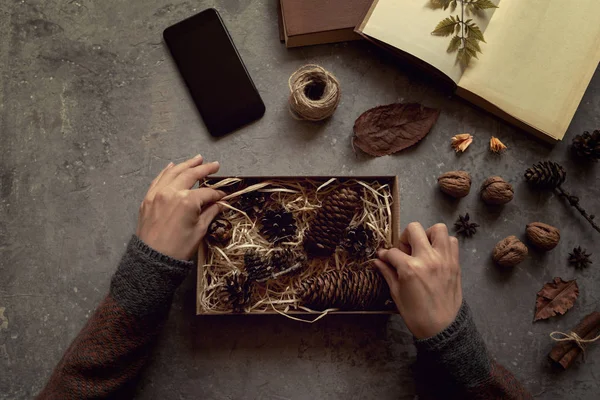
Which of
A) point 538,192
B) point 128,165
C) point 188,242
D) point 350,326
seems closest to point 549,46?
point 538,192

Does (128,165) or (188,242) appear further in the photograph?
(128,165)

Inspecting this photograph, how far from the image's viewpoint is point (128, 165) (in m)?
1.27

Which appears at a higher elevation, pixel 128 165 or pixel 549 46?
pixel 549 46

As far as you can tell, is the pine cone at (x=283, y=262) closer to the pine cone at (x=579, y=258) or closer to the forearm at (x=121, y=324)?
the forearm at (x=121, y=324)

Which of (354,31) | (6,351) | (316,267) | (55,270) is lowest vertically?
(6,351)

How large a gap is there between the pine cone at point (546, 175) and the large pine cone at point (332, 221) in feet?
1.58

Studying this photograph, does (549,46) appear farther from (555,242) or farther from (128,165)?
(128,165)

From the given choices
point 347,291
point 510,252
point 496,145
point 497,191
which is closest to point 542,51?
point 496,145

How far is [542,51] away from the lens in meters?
1.21

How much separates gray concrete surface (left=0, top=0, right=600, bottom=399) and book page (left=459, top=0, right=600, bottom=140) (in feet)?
0.33

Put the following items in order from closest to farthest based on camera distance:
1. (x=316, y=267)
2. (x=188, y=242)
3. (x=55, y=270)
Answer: (x=188, y=242) → (x=316, y=267) → (x=55, y=270)

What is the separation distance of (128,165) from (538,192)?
1054 millimetres

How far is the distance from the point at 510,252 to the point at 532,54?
488mm

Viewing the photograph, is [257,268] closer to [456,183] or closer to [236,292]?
[236,292]
